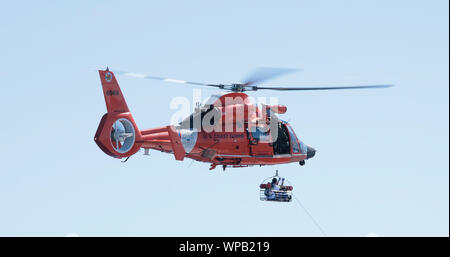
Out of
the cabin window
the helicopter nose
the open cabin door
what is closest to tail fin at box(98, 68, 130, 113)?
the open cabin door

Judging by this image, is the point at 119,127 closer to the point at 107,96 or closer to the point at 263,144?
the point at 107,96

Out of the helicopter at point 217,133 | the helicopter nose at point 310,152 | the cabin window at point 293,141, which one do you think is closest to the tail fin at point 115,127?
the helicopter at point 217,133

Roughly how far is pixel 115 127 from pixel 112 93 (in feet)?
5.04

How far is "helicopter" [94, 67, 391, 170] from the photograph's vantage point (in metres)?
37.2

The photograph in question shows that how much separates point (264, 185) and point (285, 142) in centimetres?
248

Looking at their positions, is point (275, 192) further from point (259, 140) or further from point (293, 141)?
point (293, 141)

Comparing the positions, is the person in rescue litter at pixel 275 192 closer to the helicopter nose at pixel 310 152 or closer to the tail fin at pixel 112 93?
the helicopter nose at pixel 310 152

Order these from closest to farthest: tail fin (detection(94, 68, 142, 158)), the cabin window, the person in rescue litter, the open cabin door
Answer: tail fin (detection(94, 68, 142, 158)) → the open cabin door → the person in rescue litter → the cabin window

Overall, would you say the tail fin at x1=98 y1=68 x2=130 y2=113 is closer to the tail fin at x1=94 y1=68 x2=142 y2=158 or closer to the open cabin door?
the tail fin at x1=94 y1=68 x2=142 y2=158

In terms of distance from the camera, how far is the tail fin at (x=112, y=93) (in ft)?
123

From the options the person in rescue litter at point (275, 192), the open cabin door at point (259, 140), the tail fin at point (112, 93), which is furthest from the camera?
the person in rescue litter at point (275, 192)

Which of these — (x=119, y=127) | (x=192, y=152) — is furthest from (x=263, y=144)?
(x=119, y=127)

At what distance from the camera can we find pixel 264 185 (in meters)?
42.3

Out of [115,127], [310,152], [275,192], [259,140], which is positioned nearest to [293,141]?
[310,152]
